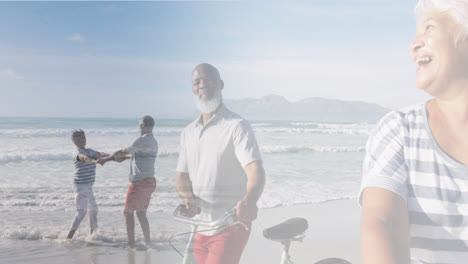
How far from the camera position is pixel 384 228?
0.68 meters

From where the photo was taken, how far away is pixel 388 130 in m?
0.75

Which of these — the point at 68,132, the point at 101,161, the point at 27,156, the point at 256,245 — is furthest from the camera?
the point at 27,156

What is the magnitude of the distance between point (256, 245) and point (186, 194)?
356 millimetres

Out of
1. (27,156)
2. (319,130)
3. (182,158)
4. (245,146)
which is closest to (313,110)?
(319,130)

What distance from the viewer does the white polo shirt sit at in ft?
3.98

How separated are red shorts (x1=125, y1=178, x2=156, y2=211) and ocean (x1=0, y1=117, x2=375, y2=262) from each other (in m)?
0.03

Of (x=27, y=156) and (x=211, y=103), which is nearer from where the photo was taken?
(x=211, y=103)

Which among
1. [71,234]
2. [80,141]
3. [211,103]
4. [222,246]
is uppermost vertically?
[211,103]

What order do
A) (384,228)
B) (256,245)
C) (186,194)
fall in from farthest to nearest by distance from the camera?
(256,245) < (186,194) < (384,228)

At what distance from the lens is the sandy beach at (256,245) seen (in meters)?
1.50

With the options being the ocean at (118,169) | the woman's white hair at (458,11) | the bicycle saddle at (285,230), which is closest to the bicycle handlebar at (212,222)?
the bicycle saddle at (285,230)

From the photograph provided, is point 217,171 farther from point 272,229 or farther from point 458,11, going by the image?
point 458,11

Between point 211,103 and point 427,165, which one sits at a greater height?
point 211,103

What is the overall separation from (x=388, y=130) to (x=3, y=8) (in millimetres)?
1507
